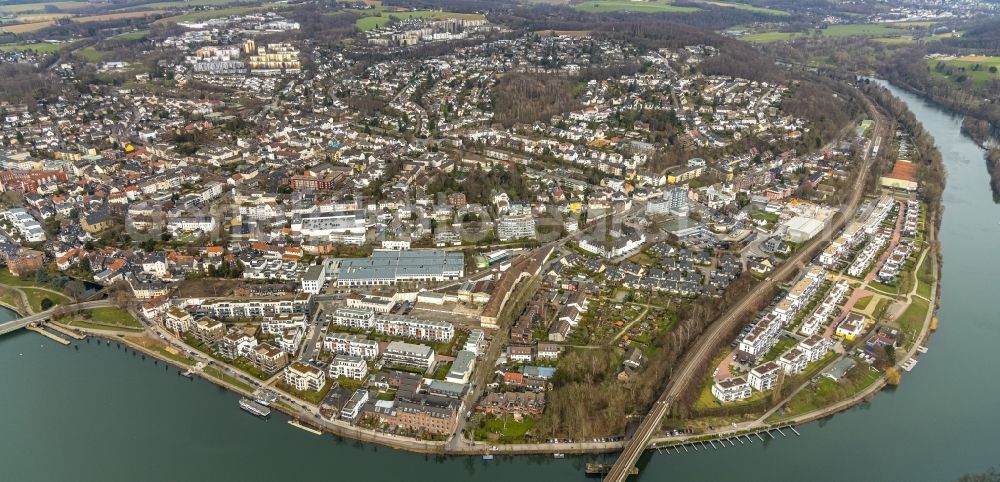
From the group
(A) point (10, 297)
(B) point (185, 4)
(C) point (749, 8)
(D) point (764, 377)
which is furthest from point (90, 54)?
(C) point (749, 8)

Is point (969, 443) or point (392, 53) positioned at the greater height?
point (392, 53)

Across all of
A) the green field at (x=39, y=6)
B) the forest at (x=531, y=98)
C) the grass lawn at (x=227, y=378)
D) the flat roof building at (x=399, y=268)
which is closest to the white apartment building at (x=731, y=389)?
the flat roof building at (x=399, y=268)

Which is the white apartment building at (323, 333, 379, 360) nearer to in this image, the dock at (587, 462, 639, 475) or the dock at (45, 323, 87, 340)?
the dock at (587, 462, 639, 475)

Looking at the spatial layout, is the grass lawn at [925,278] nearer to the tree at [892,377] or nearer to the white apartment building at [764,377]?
the tree at [892,377]

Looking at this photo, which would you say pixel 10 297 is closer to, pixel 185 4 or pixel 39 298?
pixel 39 298

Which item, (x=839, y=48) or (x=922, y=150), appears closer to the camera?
(x=922, y=150)

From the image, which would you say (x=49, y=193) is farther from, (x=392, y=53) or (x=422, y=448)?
(x=392, y=53)

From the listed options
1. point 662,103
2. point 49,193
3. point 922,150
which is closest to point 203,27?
point 49,193
